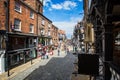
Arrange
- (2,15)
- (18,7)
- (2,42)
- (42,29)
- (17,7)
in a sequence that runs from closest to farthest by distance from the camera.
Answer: (2,15) < (2,42) < (17,7) < (18,7) < (42,29)

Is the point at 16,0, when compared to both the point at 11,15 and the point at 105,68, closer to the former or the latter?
the point at 11,15

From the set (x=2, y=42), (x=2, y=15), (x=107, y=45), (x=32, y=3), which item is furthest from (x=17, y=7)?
(x=107, y=45)

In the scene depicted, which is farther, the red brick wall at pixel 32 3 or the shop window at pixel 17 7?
the red brick wall at pixel 32 3

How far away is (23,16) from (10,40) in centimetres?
589

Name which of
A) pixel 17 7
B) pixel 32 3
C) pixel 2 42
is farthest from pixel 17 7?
pixel 32 3

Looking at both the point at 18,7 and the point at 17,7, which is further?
the point at 18,7

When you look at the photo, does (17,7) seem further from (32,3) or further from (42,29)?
(42,29)

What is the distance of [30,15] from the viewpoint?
31953mm

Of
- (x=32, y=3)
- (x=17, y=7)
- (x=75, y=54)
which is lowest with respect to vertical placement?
(x=75, y=54)

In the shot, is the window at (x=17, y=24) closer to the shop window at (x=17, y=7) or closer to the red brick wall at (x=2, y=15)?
the shop window at (x=17, y=7)

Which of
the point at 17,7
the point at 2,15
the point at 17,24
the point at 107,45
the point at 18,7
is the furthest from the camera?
the point at 18,7

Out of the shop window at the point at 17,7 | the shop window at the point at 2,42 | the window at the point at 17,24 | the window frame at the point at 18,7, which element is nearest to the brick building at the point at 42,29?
the window frame at the point at 18,7

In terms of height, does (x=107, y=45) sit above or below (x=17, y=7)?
below

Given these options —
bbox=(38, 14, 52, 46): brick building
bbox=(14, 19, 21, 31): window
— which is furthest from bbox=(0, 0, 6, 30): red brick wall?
bbox=(38, 14, 52, 46): brick building
